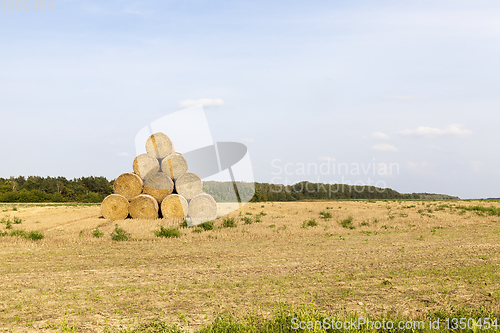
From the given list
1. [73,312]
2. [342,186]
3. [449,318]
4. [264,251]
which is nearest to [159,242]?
[264,251]

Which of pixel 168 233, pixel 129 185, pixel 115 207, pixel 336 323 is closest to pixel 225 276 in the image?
pixel 336 323

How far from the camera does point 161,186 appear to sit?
61.5 feet

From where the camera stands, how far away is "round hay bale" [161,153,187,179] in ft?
62.3

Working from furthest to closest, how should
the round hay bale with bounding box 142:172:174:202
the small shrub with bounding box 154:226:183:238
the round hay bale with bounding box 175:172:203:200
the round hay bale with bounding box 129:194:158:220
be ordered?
the round hay bale with bounding box 175:172:203:200, the round hay bale with bounding box 142:172:174:202, the round hay bale with bounding box 129:194:158:220, the small shrub with bounding box 154:226:183:238

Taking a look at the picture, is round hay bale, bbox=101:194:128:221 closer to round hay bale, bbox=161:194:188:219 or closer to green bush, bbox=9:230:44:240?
round hay bale, bbox=161:194:188:219

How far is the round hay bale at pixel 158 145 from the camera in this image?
19.4 metres

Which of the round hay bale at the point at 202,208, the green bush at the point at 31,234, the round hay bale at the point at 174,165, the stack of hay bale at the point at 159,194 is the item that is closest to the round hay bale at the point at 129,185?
the stack of hay bale at the point at 159,194

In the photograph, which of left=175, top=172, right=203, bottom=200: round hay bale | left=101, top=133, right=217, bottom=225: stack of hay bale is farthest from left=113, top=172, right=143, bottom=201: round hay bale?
left=175, top=172, right=203, bottom=200: round hay bale

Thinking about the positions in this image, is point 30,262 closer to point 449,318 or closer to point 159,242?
point 159,242

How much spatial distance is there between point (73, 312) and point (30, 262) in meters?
4.61

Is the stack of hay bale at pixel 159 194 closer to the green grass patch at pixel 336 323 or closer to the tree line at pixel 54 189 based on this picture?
the green grass patch at pixel 336 323

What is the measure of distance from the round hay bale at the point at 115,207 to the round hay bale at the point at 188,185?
9.16ft

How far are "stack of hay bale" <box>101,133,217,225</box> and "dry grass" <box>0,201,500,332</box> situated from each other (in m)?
4.68

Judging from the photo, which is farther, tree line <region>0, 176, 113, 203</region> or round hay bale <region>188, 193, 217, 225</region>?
tree line <region>0, 176, 113, 203</region>
